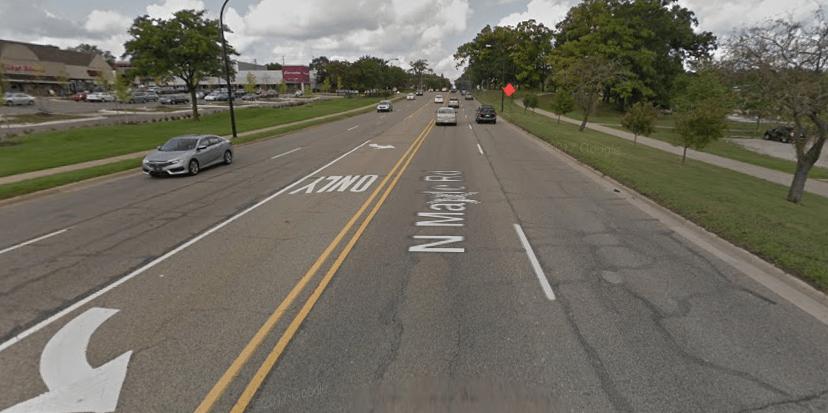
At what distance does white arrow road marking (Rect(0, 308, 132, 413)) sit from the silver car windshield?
1093cm

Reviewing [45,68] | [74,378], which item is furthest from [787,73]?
[45,68]

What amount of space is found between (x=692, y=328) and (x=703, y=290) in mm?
1152

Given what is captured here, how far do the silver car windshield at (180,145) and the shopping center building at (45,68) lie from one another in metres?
57.4

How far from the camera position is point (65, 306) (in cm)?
470

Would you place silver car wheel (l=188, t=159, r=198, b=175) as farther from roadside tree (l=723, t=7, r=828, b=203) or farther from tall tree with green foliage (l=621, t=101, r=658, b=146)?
tall tree with green foliage (l=621, t=101, r=658, b=146)

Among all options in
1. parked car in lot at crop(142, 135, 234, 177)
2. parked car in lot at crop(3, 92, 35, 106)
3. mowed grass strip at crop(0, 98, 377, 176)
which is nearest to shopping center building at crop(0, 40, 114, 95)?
parked car in lot at crop(3, 92, 35, 106)

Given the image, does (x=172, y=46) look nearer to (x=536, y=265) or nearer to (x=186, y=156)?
(x=186, y=156)

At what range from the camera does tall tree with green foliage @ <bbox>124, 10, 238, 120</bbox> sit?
2837 cm

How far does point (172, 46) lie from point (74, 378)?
33.1 m

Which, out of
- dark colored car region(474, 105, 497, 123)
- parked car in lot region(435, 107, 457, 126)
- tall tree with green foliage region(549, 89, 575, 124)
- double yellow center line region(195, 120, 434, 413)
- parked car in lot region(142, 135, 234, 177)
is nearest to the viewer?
double yellow center line region(195, 120, 434, 413)

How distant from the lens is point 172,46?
2917 centimetres

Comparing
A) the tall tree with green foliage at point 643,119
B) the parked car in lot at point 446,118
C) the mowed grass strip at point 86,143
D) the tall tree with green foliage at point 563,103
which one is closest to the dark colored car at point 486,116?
the parked car in lot at point 446,118

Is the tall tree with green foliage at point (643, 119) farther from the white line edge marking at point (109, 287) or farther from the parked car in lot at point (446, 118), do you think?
the white line edge marking at point (109, 287)

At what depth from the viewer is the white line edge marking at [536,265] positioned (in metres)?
4.93
